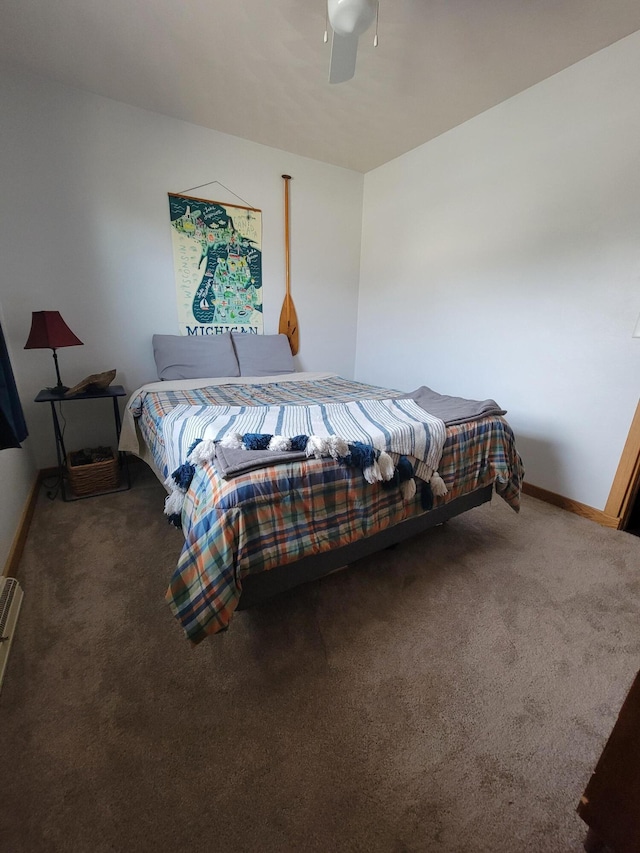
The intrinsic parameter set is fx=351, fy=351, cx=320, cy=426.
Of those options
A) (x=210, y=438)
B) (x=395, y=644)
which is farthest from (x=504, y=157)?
(x=395, y=644)

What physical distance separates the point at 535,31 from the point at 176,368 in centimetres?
285

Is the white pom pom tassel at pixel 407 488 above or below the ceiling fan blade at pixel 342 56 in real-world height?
below

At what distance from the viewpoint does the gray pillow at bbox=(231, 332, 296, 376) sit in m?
3.01

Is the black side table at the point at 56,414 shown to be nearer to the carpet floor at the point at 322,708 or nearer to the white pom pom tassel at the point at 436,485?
the carpet floor at the point at 322,708

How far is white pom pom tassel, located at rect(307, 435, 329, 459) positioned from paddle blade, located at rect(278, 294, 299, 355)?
2352mm

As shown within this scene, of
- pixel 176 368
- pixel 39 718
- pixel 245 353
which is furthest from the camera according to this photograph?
pixel 245 353

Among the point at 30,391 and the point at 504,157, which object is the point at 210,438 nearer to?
the point at 30,391

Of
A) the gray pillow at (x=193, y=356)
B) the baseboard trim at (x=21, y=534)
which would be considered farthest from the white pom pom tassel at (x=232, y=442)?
the gray pillow at (x=193, y=356)

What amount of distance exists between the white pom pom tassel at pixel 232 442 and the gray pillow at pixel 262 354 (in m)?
1.73

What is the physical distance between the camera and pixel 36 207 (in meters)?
2.32

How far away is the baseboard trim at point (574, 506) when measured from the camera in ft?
7.11

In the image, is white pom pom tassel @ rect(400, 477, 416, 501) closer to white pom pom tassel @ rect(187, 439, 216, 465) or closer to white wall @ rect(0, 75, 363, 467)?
white pom pom tassel @ rect(187, 439, 216, 465)

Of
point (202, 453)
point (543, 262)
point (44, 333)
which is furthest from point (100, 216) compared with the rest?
point (543, 262)

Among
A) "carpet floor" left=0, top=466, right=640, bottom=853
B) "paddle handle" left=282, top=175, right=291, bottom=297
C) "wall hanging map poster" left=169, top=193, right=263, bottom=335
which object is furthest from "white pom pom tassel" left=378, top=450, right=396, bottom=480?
"paddle handle" left=282, top=175, right=291, bottom=297
